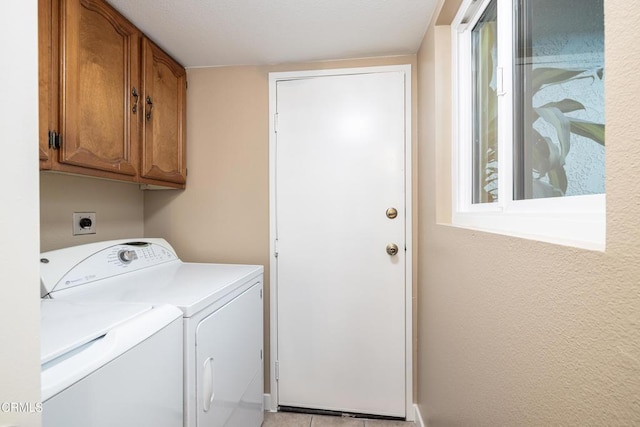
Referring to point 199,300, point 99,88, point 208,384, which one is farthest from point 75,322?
point 99,88

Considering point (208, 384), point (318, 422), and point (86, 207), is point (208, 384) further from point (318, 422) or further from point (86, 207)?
point (86, 207)

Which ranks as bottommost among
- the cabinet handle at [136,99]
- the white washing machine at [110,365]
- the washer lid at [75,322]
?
Answer: the white washing machine at [110,365]

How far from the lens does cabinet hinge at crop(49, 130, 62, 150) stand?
1.09 metres

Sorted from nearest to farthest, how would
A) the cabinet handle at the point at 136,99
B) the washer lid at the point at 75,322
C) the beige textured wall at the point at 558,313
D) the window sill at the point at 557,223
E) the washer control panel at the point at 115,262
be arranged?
the beige textured wall at the point at 558,313
the window sill at the point at 557,223
the washer lid at the point at 75,322
the washer control panel at the point at 115,262
the cabinet handle at the point at 136,99

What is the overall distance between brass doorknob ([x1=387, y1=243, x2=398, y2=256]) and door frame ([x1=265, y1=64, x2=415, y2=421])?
68 millimetres

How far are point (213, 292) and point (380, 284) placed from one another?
40.2 inches

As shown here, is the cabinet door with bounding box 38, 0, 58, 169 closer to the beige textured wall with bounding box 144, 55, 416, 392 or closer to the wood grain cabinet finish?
the wood grain cabinet finish

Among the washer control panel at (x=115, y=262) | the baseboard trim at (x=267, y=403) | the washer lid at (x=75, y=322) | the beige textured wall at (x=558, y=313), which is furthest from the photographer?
the baseboard trim at (x=267, y=403)

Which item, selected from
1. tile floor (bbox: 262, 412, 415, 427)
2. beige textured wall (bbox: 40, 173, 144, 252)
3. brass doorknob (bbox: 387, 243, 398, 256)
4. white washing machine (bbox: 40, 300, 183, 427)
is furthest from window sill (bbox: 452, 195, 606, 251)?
beige textured wall (bbox: 40, 173, 144, 252)

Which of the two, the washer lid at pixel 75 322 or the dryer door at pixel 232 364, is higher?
the washer lid at pixel 75 322

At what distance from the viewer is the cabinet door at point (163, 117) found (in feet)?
5.22

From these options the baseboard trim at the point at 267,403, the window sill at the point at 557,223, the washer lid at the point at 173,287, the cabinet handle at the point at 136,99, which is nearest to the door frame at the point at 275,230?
the baseboard trim at the point at 267,403

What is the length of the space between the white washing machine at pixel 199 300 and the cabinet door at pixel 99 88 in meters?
0.43

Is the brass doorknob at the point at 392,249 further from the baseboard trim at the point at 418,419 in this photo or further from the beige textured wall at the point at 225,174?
the baseboard trim at the point at 418,419
